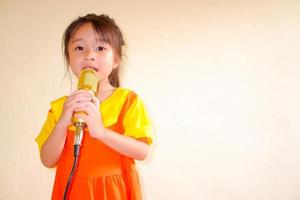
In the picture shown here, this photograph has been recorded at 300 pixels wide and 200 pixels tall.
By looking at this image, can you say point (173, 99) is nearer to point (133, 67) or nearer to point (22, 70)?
point (133, 67)

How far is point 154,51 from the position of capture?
114 centimetres

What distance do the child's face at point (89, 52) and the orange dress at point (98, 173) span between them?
112 mm

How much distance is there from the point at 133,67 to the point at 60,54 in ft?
0.93

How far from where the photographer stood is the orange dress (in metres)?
0.59

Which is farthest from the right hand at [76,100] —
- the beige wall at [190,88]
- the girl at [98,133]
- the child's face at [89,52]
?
the beige wall at [190,88]

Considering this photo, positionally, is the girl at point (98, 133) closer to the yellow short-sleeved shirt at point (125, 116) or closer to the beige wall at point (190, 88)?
the yellow short-sleeved shirt at point (125, 116)

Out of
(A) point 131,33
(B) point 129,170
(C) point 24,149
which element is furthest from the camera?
(A) point 131,33

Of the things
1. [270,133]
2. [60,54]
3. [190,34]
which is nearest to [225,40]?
[190,34]

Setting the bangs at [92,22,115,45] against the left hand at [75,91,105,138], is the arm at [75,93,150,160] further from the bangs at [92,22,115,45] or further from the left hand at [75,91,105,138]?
the bangs at [92,22,115,45]

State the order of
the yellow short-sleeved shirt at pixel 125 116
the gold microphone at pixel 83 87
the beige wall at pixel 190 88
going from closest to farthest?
the gold microphone at pixel 83 87 → the yellow short-sleeved shirt at pixel 125 116 → the beige wall at pixel 190 88

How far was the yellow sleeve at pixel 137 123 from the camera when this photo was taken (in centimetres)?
62

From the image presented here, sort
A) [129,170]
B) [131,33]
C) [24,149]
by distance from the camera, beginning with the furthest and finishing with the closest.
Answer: [131,33] → [24,149] → [129,170]

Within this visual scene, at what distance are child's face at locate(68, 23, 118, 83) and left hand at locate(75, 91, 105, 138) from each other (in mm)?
121

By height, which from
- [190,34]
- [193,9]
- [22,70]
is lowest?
[22,70]
